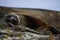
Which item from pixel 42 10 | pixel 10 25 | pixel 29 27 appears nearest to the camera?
pixel 10 25

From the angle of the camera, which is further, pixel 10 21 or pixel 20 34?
pixel 10 21

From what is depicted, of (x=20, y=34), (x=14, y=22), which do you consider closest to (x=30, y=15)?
(x=14, y=22)

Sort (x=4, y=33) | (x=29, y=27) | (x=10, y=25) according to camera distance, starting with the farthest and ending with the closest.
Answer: (x=29, y=27)
(x=10, y=25)
(x=4, y=33)

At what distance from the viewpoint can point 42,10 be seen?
1717mm

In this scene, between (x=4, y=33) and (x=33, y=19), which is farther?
(x=33, y=19)

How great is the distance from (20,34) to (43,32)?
9.2 inches

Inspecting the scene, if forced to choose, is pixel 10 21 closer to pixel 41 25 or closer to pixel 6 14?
pixel 6 14

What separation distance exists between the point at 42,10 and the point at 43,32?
0.26 metres

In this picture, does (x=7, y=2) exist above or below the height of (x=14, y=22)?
Result: above

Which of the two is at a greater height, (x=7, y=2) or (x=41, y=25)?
(x=7, y=2)

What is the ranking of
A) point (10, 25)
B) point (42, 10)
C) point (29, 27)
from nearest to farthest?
point (10, 25) < point (29, 27) < point (42, 10)

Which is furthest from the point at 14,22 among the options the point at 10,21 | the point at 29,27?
the point at 29,27

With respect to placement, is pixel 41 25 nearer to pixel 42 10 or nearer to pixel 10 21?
pixel 42 10

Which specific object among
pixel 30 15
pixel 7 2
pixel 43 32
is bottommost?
pixel 43 32
